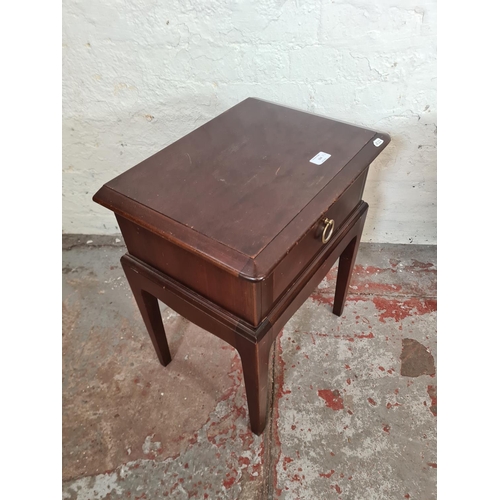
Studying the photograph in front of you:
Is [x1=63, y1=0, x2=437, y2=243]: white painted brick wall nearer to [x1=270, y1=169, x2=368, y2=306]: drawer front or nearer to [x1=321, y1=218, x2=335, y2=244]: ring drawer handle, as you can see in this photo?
[x1=270, y1=169, x2=368, y2=306]: drawer front

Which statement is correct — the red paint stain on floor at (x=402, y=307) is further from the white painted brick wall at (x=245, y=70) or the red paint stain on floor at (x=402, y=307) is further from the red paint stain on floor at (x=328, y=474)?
the red paint stain on floor at (x=328, y=474)

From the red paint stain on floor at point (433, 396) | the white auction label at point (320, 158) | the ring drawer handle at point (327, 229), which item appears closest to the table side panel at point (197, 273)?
the ring drawer handle at point (327, 229)

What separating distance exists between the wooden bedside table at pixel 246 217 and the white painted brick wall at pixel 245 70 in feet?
0.96

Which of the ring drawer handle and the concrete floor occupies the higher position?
the ring drawer handle

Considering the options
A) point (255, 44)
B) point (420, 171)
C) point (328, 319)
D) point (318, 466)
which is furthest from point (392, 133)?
point (318, 466)

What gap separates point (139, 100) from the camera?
1499 mm

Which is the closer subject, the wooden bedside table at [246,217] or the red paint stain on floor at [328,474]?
the wooden bedside table at [246,217]

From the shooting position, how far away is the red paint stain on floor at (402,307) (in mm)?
1637

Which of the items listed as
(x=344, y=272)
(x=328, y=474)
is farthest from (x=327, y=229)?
(x=328, y=474)

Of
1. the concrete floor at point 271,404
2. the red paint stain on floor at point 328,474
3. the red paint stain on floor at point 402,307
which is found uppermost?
the red paint stain on floor at point 402,307

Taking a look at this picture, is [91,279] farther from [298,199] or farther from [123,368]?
[298,199]

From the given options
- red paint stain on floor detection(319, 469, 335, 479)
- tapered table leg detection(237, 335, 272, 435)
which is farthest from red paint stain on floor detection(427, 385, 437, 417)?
tapered table leg detection(237, 335, 272, 435)

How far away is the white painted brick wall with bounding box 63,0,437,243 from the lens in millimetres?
1247

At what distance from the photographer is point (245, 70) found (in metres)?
1.38
